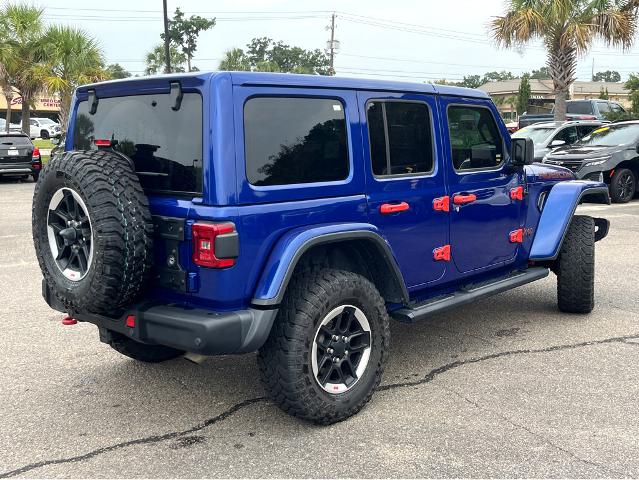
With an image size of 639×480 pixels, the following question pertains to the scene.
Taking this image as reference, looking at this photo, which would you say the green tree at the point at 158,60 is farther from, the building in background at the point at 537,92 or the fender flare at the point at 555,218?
the fender flare at the point at 555,218

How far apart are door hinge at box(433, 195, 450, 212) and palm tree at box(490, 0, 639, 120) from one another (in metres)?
17.5

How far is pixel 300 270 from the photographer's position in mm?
3643

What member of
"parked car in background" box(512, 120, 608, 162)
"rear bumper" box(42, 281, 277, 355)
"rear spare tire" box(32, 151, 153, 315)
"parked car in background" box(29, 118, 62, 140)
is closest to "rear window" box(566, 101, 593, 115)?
"parked car in background" box(512, 120, 608, 162)

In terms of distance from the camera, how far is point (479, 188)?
15.4 ft

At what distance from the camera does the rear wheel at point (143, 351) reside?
4305 mm

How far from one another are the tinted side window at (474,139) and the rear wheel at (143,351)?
2.36m

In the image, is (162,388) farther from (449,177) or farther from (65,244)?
(449,177)

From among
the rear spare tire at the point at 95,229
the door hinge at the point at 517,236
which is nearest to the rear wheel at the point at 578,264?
the door hinge at the point at 517,236

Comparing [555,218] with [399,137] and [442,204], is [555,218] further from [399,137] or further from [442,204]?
[399,137]

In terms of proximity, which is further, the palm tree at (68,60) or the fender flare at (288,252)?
the palm tree at (68,60)

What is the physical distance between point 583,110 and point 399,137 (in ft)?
70.7

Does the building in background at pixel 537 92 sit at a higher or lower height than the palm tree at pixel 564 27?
higher

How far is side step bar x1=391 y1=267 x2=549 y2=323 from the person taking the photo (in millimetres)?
4113

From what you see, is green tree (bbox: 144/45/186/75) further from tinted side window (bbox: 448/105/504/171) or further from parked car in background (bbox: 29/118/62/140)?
tinted side window (bbox: 448/105/504/171)
